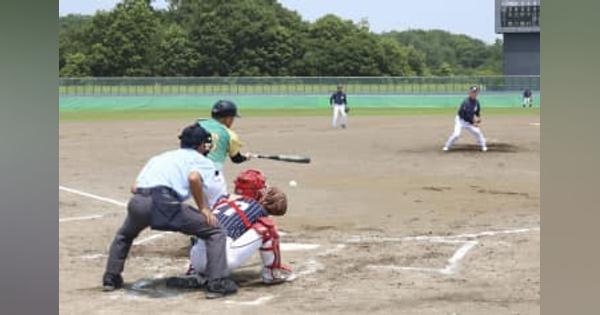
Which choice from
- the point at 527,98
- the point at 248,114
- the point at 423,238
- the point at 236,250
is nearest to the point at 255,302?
the point at 236,250

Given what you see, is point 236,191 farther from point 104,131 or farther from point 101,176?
point 104,131

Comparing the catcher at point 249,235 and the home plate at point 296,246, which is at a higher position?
the catcher at point 249,235

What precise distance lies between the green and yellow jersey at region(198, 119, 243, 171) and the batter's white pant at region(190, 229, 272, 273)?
1.04 meters

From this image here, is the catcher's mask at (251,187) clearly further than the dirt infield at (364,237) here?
Yes

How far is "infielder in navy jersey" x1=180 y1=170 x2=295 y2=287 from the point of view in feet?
24.2

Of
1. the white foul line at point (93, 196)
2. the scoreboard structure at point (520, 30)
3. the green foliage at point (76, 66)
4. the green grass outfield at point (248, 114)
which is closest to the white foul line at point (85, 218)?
the white foul line at point (93, 196)

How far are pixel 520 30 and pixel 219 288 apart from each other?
54076 millimetres

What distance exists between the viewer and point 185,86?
2217 inches

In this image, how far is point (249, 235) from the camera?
24.4 feet

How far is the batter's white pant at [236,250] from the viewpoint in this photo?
7332 mm

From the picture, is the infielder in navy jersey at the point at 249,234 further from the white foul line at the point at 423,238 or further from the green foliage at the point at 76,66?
the green foliage at the point at 76,66

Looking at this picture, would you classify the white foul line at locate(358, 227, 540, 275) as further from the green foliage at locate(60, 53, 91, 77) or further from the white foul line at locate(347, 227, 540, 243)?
the green foliage at locate(60, 53, 91, 77)

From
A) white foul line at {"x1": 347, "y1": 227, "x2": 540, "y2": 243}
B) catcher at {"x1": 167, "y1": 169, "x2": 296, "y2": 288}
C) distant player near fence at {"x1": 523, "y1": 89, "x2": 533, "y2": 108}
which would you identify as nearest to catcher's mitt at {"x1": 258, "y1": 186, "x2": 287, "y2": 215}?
catcher at {"x1": 167, "y1": 169, "x2": 296, "y2": 288}
